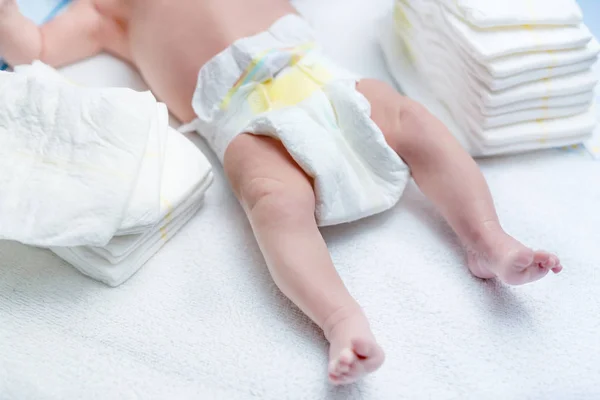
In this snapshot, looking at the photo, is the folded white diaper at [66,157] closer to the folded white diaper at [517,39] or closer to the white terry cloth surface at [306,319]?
the white terry cloth surface at [306,319]

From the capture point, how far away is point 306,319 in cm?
84

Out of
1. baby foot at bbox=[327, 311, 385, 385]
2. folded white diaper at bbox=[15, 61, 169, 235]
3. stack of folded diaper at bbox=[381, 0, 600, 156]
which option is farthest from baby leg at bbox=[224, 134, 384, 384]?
stack of folded diaper at bbox=[381, 0, 600, 156]

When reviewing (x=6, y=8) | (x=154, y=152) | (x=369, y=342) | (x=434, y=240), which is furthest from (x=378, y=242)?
(x=6, y=8)

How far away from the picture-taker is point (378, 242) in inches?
36.8

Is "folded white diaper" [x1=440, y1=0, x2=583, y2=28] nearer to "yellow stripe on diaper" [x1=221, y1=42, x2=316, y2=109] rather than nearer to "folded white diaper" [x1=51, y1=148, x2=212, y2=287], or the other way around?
"yellow stripe on diaper" [x1=221, y1=42, x2=316, y2=109]

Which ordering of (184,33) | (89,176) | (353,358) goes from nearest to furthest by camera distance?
(353,358)
(89,176)
(184,33)

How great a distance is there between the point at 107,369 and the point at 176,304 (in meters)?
0.12

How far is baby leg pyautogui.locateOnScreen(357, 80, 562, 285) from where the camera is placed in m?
0.82

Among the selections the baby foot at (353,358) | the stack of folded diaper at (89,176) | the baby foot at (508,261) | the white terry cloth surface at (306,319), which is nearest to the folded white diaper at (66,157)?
the stack of folded diaper at (89,176)

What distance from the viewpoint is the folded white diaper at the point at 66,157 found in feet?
2.58

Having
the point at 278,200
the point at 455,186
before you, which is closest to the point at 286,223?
the point at 278,200

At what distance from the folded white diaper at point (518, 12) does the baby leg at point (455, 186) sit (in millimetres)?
166

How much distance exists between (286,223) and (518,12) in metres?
0.50

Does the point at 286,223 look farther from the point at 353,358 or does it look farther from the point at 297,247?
the point at 353,358
